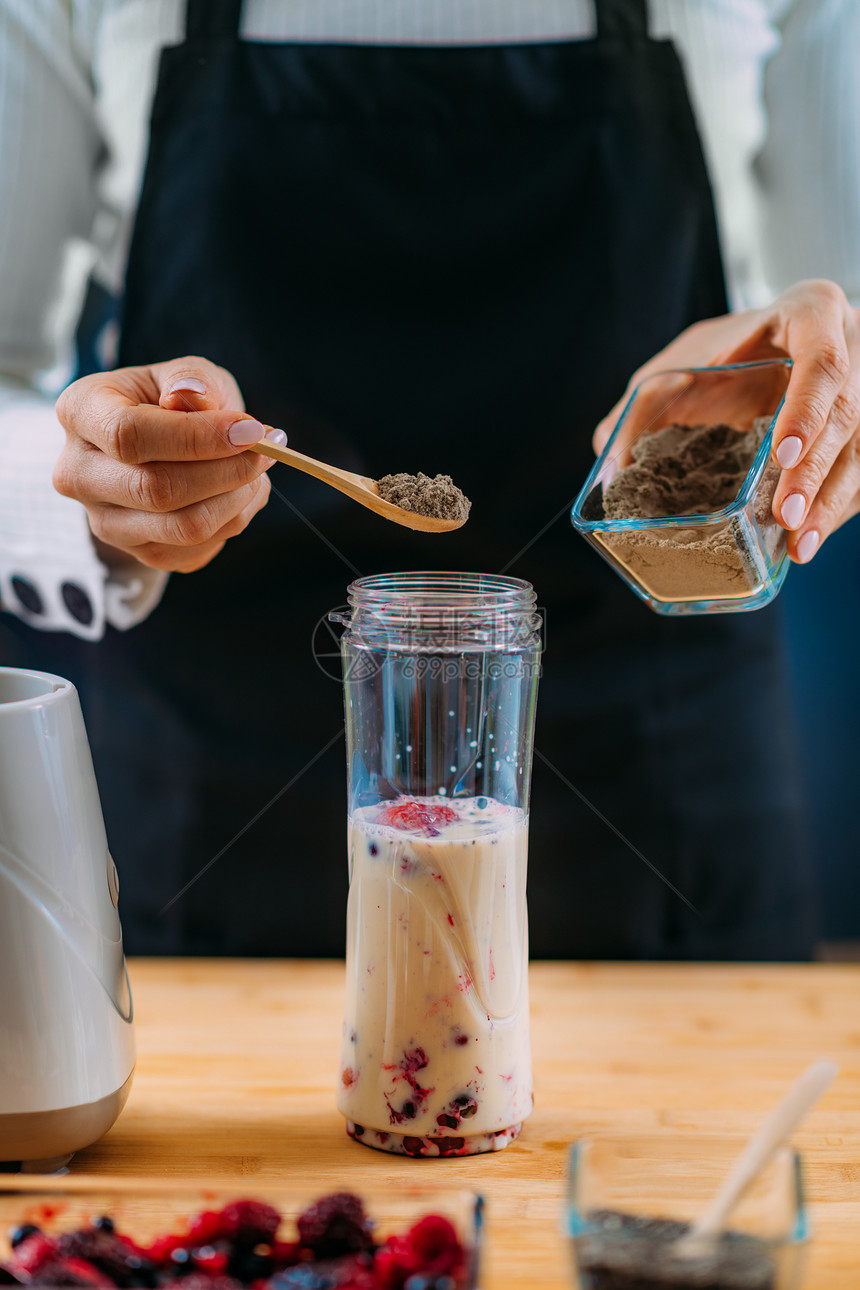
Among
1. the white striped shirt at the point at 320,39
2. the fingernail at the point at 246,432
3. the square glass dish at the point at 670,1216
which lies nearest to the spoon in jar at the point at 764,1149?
the square glass dish at the point at 670,1216

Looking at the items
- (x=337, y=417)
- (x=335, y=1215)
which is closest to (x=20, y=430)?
(x=337, y=417)

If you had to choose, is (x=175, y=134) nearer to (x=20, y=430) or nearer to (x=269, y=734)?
(x=20, y=430)

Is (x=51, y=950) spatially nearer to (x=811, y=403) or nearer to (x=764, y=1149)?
(x=764, y=1149)

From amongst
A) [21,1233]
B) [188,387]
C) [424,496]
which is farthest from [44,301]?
[21,1233]

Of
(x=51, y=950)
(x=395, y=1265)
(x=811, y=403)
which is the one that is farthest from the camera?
(x=811, y=403)

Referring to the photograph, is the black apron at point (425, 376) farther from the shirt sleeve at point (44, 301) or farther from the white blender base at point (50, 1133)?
the white blender base at point (50, 1133)

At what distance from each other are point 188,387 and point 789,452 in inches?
12.9

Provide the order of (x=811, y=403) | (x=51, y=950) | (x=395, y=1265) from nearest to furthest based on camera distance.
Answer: (x=395, y=1265)
(x=51, y=950)
(x=811, y=403)

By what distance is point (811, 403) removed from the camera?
24.4 inches

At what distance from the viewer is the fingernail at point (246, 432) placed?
55 centimetres

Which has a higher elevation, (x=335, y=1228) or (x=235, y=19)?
(x=235, y=19)

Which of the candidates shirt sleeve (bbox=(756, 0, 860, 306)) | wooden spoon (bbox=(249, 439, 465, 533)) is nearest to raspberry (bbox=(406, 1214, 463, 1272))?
wooden spoon (bbox=(249, 439, 465, 533))

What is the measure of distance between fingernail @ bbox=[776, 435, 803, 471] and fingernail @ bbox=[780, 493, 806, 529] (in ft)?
0.06

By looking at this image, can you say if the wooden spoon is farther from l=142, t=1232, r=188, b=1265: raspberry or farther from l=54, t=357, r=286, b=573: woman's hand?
l=142, t=1232, r=188, b=1265: raspberry
